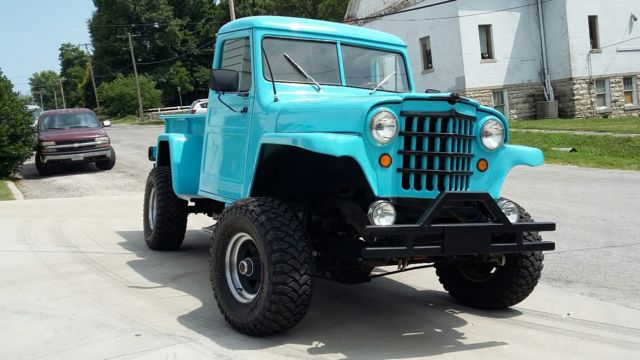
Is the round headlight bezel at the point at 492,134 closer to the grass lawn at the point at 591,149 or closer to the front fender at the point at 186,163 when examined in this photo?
the front fender at the point at 186,163

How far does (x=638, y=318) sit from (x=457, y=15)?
2278cm

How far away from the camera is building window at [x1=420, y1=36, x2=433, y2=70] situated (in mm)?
28234

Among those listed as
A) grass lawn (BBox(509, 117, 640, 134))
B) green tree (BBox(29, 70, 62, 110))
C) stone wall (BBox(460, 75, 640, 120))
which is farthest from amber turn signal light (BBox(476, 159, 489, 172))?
green tree (BBox(29, 70, 62, 110))

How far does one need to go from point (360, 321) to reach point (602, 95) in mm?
26819

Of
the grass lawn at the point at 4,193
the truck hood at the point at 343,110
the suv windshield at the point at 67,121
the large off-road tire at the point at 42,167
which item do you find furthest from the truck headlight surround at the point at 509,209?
the suv windshield at the point at 67,121

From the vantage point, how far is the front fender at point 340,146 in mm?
4016

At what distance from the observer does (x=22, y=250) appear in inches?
306

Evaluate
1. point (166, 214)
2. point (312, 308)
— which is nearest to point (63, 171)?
point (166, 214)

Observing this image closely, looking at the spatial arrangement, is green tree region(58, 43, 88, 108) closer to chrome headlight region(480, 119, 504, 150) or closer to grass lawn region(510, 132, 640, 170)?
grass lawn region(510, 132, 640, 170)

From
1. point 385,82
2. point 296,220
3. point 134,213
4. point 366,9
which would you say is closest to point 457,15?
point 366,9

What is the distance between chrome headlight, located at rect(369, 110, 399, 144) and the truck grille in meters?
0.09

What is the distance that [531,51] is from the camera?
2764cm

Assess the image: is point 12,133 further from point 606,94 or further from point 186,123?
point 606,94

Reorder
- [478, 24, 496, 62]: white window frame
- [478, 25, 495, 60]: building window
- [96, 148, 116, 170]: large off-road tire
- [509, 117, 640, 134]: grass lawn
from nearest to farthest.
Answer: [96, 148, 116, 170]: large off-road tire, [509, 117, 640, 134]: grass lawn, [478, 24, 496, 62]: white window frame, [478, 25, 495, 60]: building window
